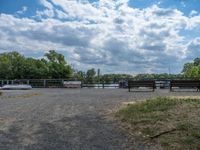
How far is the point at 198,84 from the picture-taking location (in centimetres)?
2306

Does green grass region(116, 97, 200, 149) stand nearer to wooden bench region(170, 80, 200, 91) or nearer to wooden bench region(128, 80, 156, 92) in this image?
wooden bench region(128, 80, 156, 92)

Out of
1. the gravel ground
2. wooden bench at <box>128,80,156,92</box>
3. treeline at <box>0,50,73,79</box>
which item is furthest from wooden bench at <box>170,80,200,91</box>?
treeline at <box>0,50,73,79</box>

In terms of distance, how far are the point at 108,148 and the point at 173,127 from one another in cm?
168

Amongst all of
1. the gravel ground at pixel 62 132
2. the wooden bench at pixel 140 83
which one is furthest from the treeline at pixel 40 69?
the gravel ground at pixel 62 132

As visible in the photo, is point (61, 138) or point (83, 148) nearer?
point (83, 148)

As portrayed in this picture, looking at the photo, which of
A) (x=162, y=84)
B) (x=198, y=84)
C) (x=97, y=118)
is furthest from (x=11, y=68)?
(x=97, y=118)

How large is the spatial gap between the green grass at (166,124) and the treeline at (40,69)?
4905cm

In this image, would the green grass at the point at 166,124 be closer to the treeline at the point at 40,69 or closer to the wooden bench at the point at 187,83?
the wooden bench at the point at 187,83

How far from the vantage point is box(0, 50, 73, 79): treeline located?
58.0 m

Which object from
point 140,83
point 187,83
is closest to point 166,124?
point 140,83

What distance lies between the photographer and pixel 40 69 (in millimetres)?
58938

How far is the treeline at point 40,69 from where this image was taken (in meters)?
58.0

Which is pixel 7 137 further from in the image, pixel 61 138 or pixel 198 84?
pixel 198 84

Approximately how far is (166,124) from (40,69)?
174 feet
